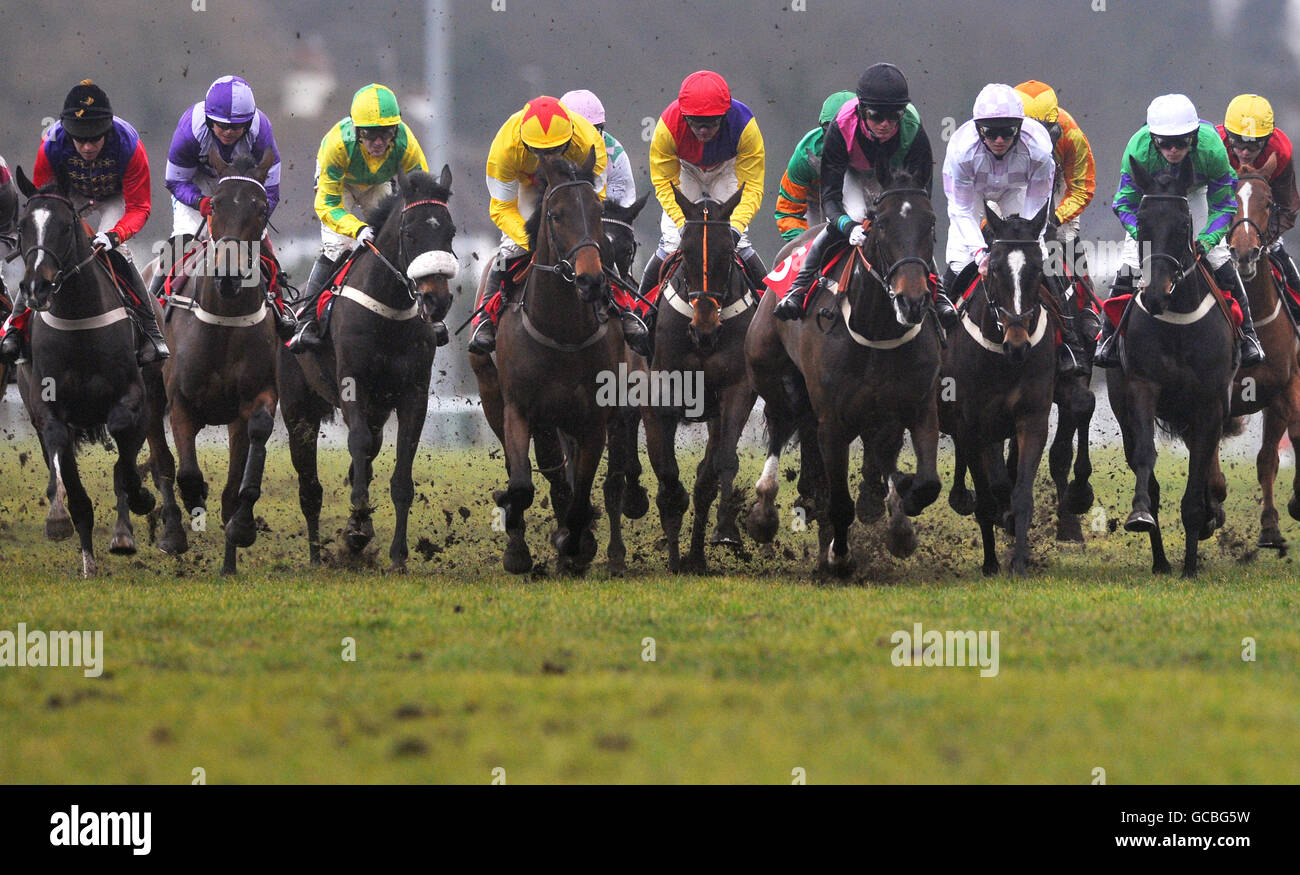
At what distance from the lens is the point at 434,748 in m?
5.35

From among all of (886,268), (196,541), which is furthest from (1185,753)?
(196,541)

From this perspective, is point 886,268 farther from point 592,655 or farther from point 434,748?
point 434,748

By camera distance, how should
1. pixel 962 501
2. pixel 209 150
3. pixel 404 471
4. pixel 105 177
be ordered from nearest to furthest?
pixel 404 471
pixel 209 150
pixel 105 177
pixel 962 501

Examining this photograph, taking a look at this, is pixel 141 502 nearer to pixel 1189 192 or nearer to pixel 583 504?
pixel 583 504

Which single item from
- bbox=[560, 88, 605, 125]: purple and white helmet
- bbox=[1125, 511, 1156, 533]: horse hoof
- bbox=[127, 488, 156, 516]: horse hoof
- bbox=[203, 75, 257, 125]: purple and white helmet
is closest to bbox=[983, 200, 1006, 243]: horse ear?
bbox=[1125, 511, 1156, 533]: horse hoof

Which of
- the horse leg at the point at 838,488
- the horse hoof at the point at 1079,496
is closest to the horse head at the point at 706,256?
the horse leg at the point at 838,488

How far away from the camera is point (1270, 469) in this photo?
41.5 feet

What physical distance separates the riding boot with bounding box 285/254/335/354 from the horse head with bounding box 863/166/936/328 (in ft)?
12.3

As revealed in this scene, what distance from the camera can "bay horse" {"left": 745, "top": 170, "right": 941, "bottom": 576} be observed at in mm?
9523

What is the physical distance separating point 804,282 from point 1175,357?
7.72 feet

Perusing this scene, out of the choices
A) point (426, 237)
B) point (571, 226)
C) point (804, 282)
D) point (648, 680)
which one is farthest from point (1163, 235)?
point (648, 680)

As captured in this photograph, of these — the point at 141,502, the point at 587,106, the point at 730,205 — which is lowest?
the point at 141,502

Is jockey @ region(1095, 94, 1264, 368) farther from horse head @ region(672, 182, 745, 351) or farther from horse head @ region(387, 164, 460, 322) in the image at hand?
horse head @ region(387, 164, 460, 322)
